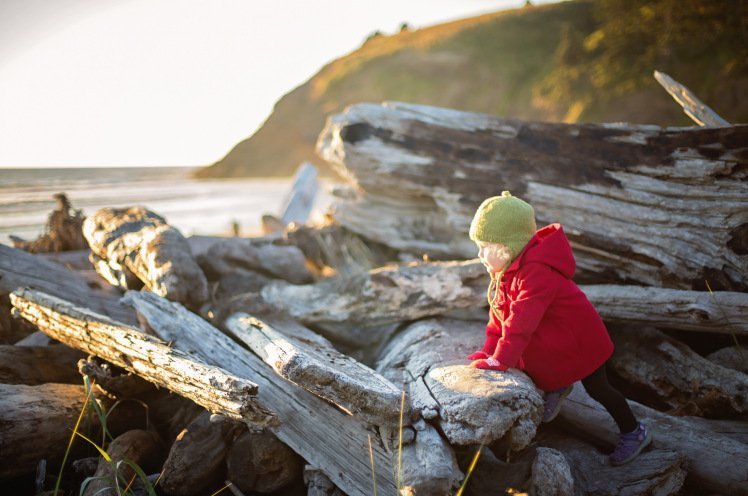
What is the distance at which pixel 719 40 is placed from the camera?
12.7m

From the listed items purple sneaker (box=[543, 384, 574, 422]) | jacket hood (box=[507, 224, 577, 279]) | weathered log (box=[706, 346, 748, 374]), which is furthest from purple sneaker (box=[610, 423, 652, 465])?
weathered log (box=[706, 346, 748, 374])

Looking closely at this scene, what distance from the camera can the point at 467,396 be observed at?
214 centimetres

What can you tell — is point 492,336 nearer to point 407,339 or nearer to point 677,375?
point 407,339

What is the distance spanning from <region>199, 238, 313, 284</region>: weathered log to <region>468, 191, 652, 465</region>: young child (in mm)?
2615

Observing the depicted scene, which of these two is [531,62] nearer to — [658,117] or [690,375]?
[658,117]

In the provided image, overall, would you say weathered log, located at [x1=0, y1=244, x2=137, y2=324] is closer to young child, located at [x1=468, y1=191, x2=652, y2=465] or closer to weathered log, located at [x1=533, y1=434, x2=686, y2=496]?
young child, located at [x1=468, y1=191, x2=652, y2=465]

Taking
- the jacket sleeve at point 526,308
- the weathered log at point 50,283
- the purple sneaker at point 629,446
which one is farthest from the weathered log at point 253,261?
the purple sneaker at point 629,446

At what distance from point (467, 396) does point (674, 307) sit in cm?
180

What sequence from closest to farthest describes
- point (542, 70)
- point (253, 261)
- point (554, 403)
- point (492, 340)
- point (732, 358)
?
point (554, 403) → point (492, 340) → point (732, 358) → point (253, 261) → point (542, 70)

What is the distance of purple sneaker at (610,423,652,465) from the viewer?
2.34 m

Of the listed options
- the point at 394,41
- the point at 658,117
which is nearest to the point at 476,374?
the point at 658,117

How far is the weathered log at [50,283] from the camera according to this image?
375 centimetres

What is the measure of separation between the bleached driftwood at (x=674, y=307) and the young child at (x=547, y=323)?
0.79 m

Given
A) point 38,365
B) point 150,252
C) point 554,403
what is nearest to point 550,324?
point 554,403
